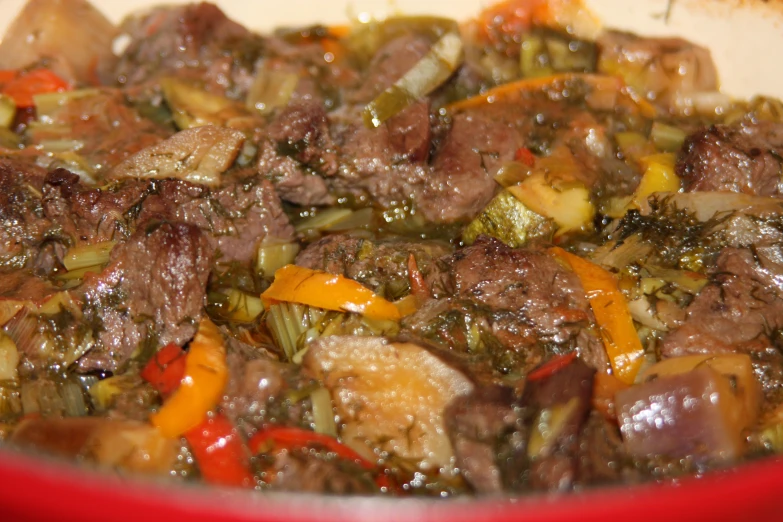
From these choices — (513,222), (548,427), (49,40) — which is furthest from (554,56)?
(49,40)

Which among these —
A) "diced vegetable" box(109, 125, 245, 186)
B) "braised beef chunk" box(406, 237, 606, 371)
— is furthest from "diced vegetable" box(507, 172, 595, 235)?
"diced vegetable" box(109, 125, 245, 186)

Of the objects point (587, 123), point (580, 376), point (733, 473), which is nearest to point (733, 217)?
point (587, 123)

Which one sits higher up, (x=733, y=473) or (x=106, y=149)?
(x=733, y=473)

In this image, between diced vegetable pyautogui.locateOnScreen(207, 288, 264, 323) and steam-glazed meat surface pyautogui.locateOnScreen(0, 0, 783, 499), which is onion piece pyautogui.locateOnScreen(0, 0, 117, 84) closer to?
steam-glazed meat surface pyautogui.locateOnScreen(0, 0, 783, 499)

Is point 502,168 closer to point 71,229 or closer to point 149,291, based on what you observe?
point 149,291

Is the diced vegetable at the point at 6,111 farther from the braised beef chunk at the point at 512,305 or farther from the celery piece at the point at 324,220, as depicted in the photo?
the braised beef chunk at the point at 512,305

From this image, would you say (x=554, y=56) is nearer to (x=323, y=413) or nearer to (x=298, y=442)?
(x=323, y=413)
